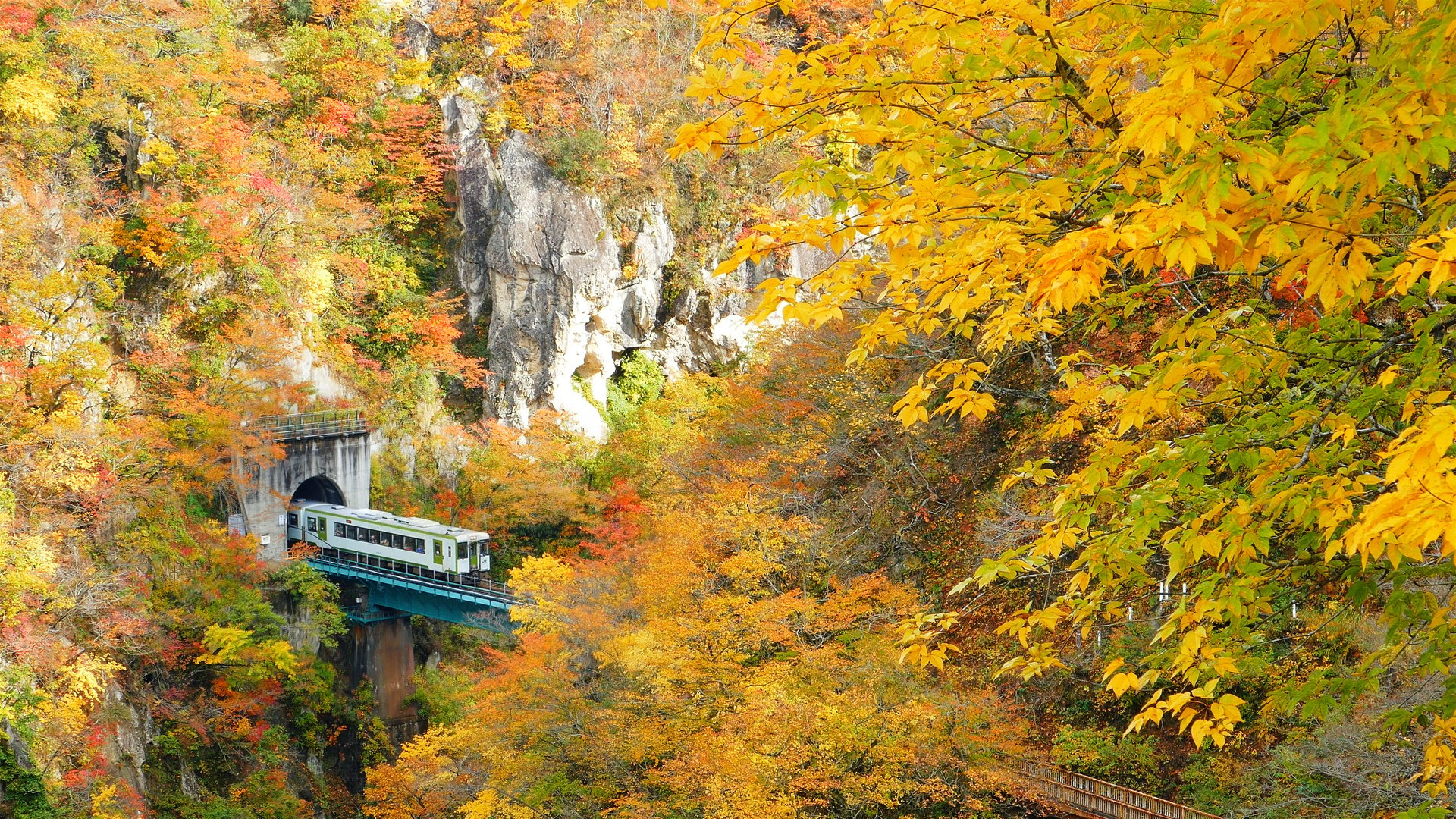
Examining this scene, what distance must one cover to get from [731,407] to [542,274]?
859 cm

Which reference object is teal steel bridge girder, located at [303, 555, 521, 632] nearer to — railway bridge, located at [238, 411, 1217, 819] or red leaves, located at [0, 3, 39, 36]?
railway bridge, located at [238, 411, 1217, 819]

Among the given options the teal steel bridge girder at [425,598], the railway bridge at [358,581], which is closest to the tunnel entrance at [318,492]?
the railway bridge at [358,581]

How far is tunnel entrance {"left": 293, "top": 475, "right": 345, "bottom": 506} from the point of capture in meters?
23.6

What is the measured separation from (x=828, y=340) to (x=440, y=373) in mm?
13006

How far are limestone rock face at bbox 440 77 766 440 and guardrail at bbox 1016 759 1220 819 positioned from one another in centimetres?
1706

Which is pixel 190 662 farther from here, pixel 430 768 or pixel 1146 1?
pixel 1146 1

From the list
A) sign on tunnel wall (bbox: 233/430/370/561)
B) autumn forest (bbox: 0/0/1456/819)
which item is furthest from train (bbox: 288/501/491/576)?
sign on tunnel wall (bbox: 233/430/370/561)

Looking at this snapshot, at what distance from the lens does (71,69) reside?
1920 cm

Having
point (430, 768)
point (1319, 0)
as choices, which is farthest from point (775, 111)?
point (430, 768)

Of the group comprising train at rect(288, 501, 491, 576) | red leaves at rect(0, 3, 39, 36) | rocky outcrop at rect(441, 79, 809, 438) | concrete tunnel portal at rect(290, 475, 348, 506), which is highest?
red leaves at rect(0, 3, 39, 36)

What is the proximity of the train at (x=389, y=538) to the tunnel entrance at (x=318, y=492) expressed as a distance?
2.19 ft

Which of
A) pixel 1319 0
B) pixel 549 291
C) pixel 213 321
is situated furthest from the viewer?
pixel 549 291

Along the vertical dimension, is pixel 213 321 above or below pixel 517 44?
below

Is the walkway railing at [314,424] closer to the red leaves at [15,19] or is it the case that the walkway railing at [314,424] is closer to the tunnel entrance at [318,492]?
the tunnel entrance at [318,492]
